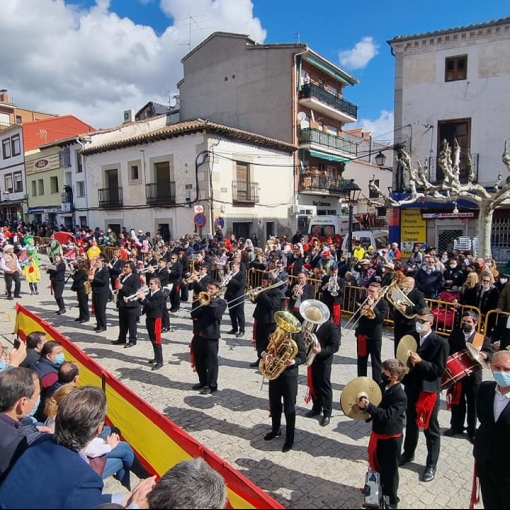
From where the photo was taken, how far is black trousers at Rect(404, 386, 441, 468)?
167 inches

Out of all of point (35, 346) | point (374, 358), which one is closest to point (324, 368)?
point (374, 358)

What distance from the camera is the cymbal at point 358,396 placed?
12.7 ft

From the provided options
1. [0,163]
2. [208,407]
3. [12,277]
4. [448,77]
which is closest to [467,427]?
[208,407]

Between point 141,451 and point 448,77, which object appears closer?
point 141,451

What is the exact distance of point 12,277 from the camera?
13008 millimetres

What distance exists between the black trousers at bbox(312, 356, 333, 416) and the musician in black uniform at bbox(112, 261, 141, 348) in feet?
14.5

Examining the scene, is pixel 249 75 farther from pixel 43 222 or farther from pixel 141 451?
pixel 141 451

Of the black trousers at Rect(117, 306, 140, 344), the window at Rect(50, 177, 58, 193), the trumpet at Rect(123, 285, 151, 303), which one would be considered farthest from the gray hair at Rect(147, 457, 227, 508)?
the window at Rect(50, 177, 58, 193)

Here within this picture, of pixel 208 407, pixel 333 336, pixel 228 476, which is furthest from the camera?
pixel 208 407

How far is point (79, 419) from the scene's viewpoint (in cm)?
251

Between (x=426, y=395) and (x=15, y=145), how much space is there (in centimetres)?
3773

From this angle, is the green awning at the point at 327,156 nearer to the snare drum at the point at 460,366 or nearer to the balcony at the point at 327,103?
the balcony at the point at 327,103

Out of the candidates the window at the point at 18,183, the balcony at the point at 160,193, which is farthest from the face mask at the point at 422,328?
the window at the point at 18,183

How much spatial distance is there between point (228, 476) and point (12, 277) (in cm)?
1269
